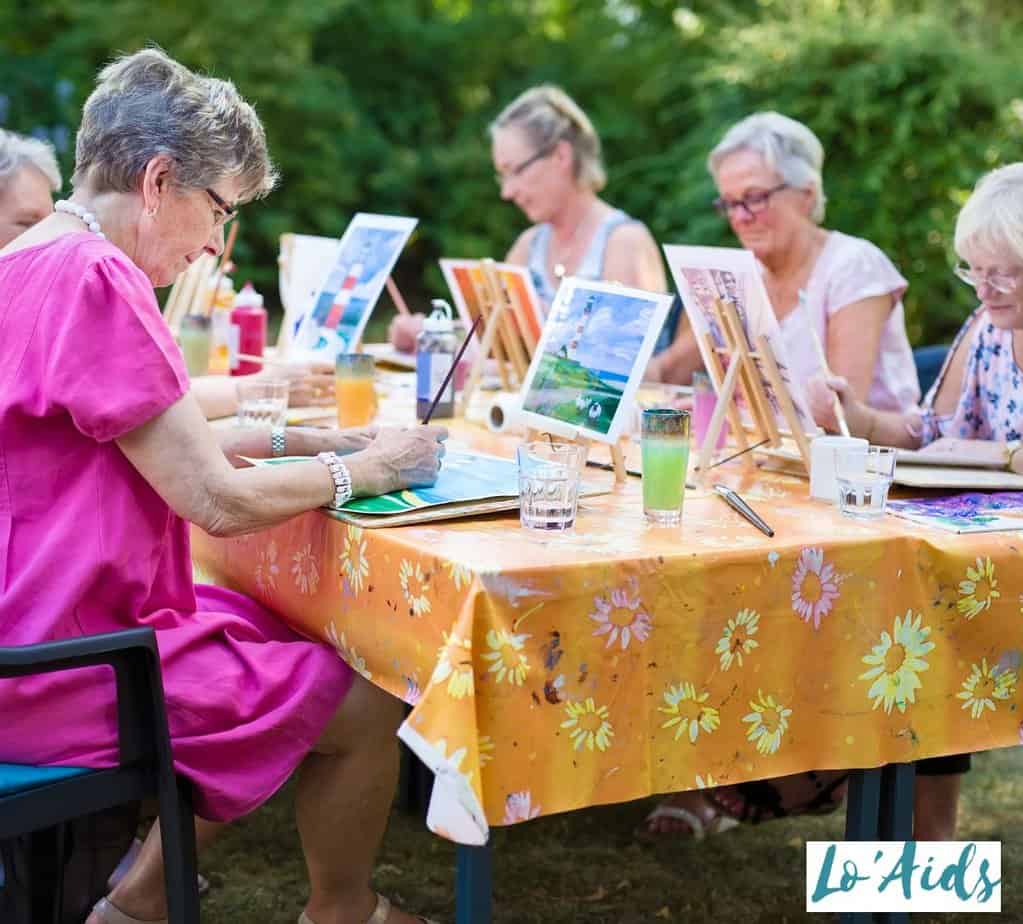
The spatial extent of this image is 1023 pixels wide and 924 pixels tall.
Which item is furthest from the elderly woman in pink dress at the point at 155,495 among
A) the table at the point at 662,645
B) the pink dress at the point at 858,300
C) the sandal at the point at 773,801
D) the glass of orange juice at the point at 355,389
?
the pink dress at the point at 858,300

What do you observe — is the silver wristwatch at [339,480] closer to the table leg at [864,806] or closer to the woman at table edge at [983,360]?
the table leg at [864,806]

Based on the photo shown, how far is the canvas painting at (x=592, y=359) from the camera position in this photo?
96.3 inches

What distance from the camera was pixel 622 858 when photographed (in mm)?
3098

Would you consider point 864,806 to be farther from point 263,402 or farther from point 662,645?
point 263,402

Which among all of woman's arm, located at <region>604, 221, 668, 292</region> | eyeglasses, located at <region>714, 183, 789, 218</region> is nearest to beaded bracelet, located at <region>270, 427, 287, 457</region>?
eyeglasses, located at <region>714, 183, 789, 218</region>

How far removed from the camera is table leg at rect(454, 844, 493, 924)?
1.95 m

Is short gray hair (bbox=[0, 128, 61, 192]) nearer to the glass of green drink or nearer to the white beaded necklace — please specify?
the white beaded necklace

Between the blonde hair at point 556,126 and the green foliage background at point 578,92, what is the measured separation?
253 cm

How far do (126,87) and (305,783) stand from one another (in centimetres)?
111

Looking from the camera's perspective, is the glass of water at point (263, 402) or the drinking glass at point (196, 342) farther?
Answer: the drinking glass at point (196, 342)

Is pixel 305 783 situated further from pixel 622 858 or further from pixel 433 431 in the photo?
pixel 622 858

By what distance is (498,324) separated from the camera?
3391 mm

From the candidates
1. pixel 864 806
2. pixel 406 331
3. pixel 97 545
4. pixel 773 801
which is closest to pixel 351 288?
pixel 406 331

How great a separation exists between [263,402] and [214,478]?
102 cm
